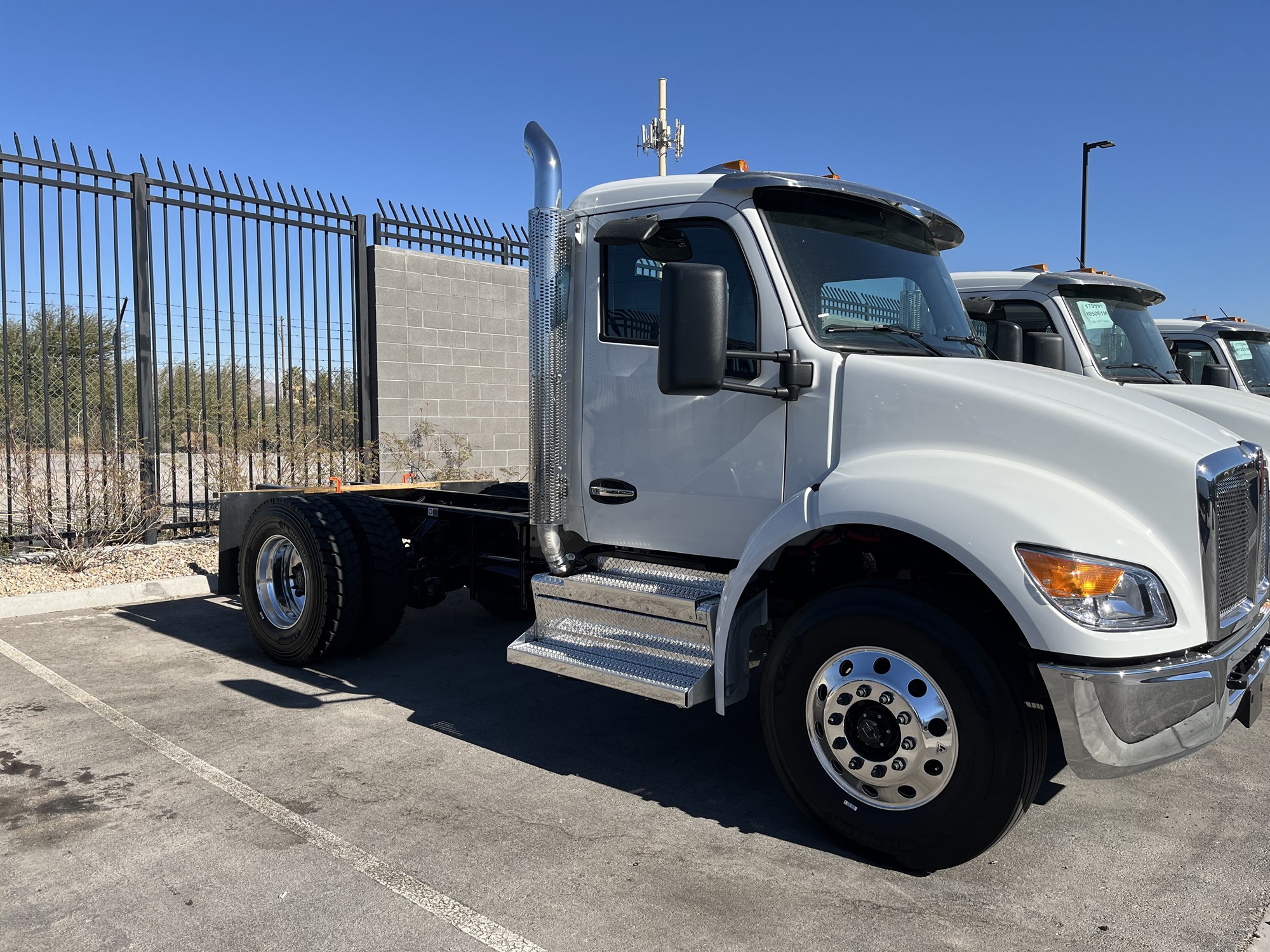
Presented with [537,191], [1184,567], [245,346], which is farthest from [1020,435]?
[245,346]

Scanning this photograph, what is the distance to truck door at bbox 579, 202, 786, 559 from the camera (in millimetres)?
4039

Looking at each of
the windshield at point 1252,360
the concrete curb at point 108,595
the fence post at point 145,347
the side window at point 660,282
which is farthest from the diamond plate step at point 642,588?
the windshield at point 1252,360

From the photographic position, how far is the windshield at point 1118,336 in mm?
7367

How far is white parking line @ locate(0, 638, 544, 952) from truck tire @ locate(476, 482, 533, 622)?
78.7 inches

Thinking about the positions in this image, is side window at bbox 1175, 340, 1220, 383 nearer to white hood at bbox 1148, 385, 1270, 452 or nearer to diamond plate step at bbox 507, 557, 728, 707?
white hood at bbox 1148, 385, 1270, 452

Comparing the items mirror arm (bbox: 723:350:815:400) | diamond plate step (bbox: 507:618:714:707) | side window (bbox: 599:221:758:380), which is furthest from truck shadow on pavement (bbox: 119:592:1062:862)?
side window (bbox: 599:221:758:380)

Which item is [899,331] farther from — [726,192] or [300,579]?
[300,579]

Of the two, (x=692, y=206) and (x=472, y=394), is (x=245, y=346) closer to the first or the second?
(x=472, y=394)

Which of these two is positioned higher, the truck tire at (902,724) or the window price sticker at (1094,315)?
the window price sticker at (1094,315)

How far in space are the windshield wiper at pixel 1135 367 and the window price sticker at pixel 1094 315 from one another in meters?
0.31

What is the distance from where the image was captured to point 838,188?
4.10 meters

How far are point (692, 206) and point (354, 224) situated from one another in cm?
787

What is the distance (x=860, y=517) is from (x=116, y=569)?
7166 millimetres

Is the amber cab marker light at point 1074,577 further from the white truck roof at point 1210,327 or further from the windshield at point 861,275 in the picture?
the white truck roof at point 1210,327
